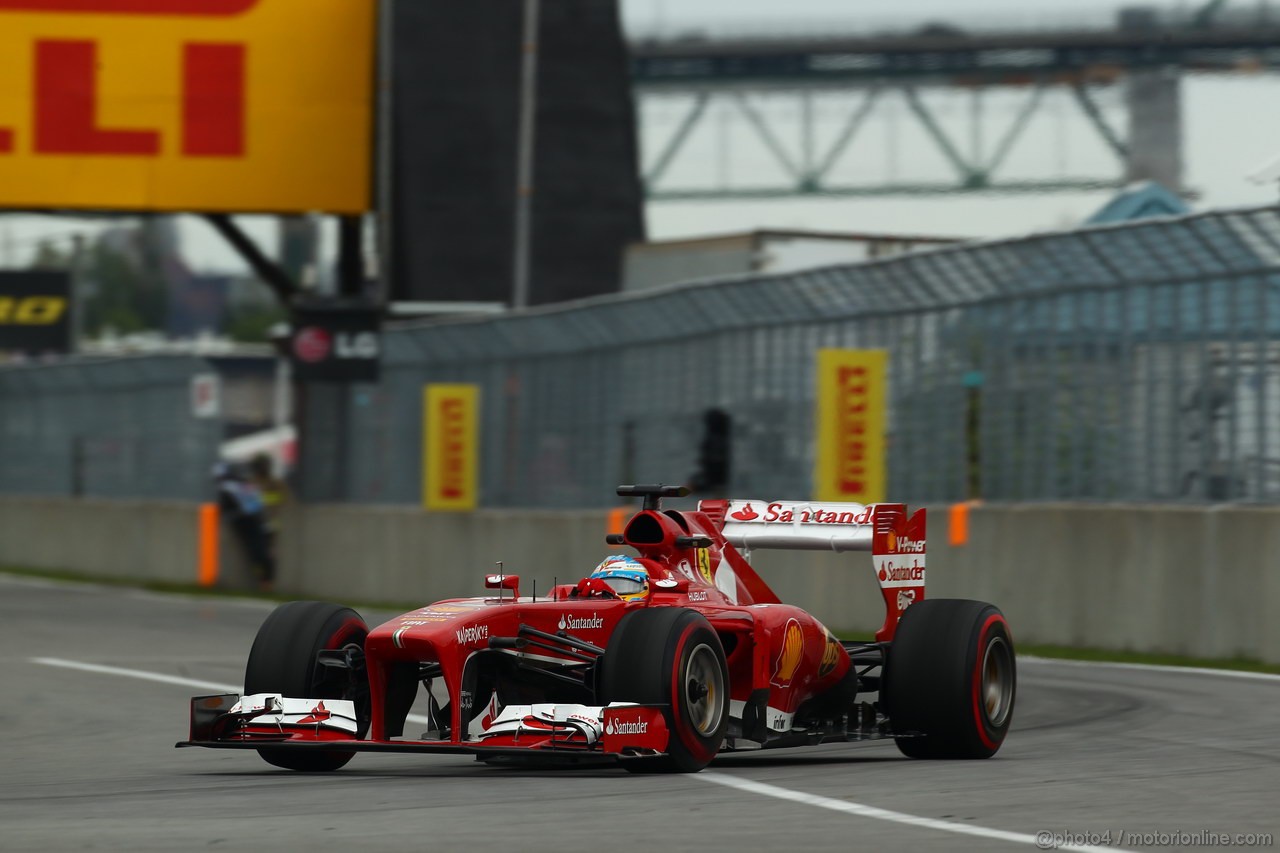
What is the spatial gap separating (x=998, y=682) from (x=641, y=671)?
2278 millimetres

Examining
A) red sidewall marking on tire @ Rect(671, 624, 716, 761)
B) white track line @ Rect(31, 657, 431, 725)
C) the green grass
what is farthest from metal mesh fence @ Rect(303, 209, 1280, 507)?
red sidewall marking on tire @ Rect(671, 624, 716, 761)

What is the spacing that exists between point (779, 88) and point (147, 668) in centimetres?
6175

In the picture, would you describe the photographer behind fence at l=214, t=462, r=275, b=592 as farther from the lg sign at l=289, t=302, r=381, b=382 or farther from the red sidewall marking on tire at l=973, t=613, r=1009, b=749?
the red sidewall marking on tire at l=973, t=613, r=1009, b=749

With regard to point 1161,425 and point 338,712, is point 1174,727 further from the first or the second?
point 1161,425

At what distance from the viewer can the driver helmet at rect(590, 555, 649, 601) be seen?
1041cm

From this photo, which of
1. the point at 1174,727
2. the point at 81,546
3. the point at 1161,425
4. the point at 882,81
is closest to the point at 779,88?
the point at 882,81

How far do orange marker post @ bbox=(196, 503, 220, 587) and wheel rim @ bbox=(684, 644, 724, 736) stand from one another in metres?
21.3

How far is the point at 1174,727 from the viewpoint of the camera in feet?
38.8

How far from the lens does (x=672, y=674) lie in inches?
366

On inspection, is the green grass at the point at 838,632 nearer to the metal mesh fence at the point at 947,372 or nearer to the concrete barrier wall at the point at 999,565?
the concrete barrier wall at the point at 999,565

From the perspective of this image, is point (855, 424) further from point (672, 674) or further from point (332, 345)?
point (672, 674)

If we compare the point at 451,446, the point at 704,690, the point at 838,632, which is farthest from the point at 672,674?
the point at 451,446

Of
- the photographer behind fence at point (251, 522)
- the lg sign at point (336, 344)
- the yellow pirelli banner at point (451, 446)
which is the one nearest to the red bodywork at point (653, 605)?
the yellow pirelli banner at point (451, 446)

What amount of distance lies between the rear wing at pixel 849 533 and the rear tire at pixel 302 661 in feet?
7.69
